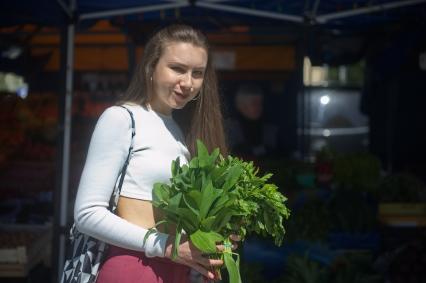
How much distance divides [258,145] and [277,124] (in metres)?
1.33

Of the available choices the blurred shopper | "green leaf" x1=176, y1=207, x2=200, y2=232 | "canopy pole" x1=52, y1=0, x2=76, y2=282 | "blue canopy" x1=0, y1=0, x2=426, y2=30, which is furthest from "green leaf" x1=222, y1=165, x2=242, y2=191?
the blurred shopper

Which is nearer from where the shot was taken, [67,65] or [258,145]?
[67,65]

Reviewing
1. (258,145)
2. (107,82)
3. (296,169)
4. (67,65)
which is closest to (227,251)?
(67,65)

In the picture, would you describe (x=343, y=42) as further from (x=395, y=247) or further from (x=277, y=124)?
(x=395, y=247)

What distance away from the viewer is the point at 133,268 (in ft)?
6.33

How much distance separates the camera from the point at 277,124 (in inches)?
297

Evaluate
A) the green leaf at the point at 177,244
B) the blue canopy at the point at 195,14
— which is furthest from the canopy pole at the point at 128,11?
the green leaf at the point at 177,244

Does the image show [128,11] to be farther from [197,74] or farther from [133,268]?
[133,268]

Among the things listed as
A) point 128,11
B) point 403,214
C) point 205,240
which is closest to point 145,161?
point 205,240

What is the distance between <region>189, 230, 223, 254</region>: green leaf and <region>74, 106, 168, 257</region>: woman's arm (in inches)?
3.8

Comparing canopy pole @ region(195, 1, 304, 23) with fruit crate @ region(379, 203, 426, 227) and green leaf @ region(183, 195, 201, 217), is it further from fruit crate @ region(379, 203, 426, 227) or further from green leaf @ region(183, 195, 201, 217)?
green leaf @ region(183, 195, 201, 217)

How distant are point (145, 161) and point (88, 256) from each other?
0.34 meters

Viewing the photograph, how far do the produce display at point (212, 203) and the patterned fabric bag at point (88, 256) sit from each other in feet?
0.46

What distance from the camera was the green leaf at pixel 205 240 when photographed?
183 centimetres
